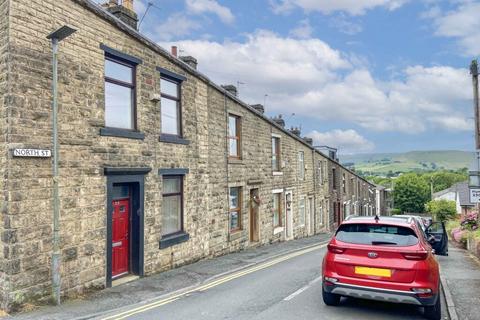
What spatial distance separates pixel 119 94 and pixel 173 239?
4327 mm

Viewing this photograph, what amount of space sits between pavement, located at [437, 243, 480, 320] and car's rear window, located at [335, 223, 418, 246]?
155 centimetres

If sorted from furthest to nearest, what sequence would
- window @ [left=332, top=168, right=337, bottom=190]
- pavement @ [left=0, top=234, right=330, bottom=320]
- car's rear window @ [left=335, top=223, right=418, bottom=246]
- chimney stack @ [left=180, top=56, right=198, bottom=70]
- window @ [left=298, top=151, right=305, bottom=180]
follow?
window @ [left=332, top=168, right=337, bottom=190] < window @ [left=298, top=151, right=305, bottom=180] < chimney stack @ [left=180, top=56, right=198, bottom=70] < pavement @ [left=0, top=234, right=330, bottom=320] < car's rear window @ [left=335, top=223, right=418, bottom=246]

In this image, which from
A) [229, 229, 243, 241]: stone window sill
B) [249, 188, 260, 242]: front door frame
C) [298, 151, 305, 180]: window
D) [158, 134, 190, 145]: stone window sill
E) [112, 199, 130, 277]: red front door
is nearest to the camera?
[112, 199, 130, 277]: red front door

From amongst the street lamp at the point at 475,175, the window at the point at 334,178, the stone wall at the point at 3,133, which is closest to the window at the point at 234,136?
the street lamp at the point at 475,175

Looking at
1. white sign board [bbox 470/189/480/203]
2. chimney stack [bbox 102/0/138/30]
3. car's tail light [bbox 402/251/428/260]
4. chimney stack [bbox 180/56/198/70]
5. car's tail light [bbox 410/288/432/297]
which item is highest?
chimney stack [bbox 102/0/138/30]

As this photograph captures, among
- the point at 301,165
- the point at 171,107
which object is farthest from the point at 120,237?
the point at 301,165

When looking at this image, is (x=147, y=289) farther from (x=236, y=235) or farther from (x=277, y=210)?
(x=277, y=210)

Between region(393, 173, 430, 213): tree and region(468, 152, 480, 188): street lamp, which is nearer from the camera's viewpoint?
region(468, 152, 480, 188): street lamp

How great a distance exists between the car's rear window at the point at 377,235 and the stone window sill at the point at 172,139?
589cm

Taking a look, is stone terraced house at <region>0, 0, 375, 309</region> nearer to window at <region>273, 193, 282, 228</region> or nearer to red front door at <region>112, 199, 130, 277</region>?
red front door at <region>112, 199, 130, 277</region>

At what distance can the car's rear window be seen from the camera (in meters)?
7.09

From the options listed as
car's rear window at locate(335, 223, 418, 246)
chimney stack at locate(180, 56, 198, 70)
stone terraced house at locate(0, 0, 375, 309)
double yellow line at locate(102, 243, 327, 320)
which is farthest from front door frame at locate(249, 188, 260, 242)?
car's rear window at locate(335, 223, 418, 246)

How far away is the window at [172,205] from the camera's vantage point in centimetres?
1193

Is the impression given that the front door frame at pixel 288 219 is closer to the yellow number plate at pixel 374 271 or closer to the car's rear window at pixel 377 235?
the car's rear window at pixel 377 235
